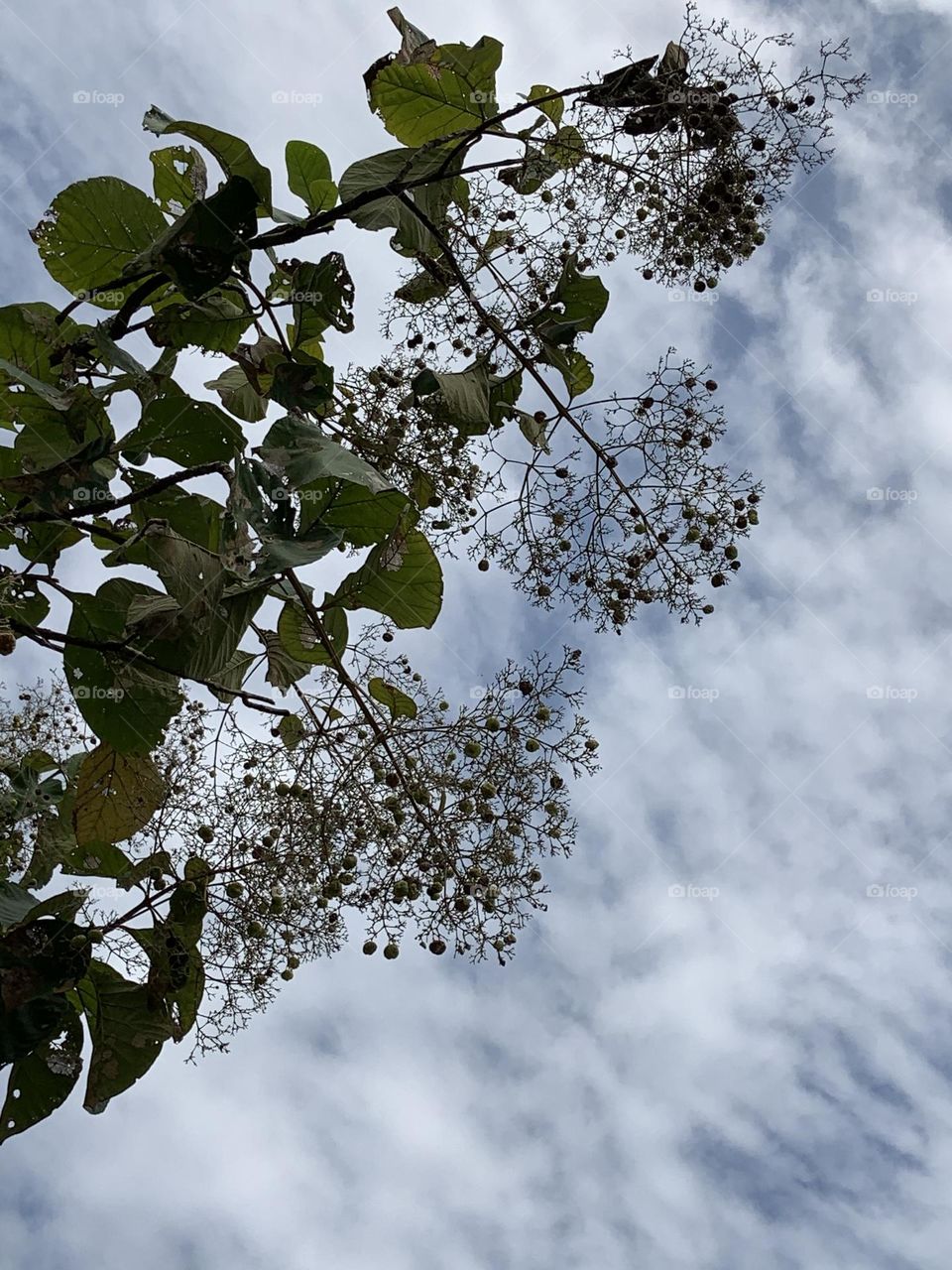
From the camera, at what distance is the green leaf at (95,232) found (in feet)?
7.90

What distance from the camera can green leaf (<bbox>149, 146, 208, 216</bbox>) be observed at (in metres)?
2.64

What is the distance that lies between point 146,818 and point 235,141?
1.55 meters

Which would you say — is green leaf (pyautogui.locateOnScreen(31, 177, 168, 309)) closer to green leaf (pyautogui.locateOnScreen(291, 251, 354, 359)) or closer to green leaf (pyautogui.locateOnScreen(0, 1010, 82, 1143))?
green leaf (pyautogui.locateOnScreen(291, 251, 354, 359))

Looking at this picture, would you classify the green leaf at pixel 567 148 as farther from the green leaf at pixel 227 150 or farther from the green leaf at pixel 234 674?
the green leaf at pixel 234 674

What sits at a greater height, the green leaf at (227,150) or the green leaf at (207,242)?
the green leaf at (227,150)

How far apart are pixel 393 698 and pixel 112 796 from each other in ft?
2.23

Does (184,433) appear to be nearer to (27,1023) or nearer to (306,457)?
(306,457)

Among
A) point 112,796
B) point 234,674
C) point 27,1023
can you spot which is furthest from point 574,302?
point 27,1023

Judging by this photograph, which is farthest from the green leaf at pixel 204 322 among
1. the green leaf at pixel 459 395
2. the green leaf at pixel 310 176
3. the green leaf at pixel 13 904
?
the green leaf at pixel 13 904

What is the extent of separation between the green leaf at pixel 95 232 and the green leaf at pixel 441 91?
0.63 m

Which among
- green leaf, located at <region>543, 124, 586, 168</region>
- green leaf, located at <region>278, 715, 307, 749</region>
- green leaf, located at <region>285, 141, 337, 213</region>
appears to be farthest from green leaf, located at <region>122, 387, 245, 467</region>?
green leaf, located at <region>543, 124, 586, 168</region>

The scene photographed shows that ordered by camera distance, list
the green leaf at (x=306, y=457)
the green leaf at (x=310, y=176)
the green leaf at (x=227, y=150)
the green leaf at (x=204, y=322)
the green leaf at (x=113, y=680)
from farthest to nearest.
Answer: the green leaf at (x=310, y=176), the green leaf at (x=204, y=322), the green leaf at (x=227, y=150), the green leaf at (x=113, y=680), the green leaf at (x=306, y=457)

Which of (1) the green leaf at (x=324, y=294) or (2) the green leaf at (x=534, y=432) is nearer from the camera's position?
(1) the green leaf at (x=324, y=294)

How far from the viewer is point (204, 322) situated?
2.51 m
